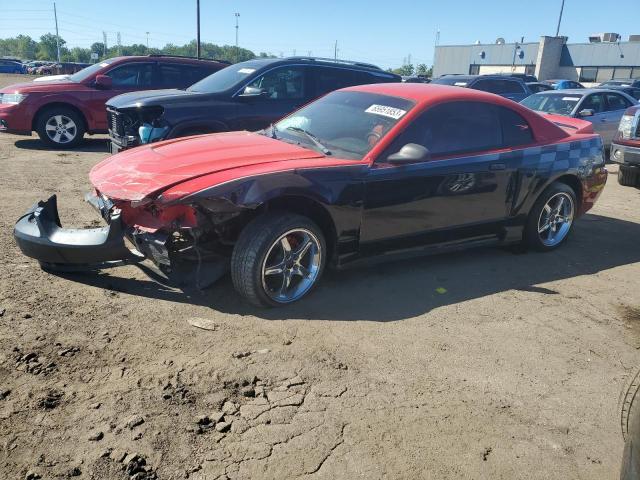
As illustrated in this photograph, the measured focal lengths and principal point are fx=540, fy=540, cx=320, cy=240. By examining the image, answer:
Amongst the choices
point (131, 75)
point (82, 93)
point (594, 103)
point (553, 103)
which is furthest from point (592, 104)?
point (82, 93)

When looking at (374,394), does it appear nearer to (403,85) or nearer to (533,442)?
(533,442)

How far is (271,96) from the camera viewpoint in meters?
7.97

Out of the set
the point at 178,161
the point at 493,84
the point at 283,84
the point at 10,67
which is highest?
the point at 493,84

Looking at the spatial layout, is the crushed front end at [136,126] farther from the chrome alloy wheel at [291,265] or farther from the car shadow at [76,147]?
the chrome alloy wheel at [291,265]

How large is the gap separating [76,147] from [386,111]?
25.5ft

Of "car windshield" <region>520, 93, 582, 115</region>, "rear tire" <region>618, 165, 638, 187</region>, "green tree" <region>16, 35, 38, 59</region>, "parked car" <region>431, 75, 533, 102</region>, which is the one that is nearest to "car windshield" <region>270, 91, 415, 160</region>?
"rear tire" <region>618, 165, 638, 187</region>

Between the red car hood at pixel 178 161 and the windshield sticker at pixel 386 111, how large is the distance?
0.71 metres

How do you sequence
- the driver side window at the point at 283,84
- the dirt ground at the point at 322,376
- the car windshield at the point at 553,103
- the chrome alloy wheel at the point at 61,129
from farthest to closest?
1. the car windshield at the point at 553,103
2. the chrome alloy wheel at the point at 61,129
3. the driver side window at the point at 283,84
4. the dirt ground at the point at 322,376

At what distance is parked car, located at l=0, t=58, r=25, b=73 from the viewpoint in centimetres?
4831

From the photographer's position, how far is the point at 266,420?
2740mm

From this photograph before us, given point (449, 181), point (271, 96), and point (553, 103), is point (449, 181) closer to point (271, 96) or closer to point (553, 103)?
point (271, 96)

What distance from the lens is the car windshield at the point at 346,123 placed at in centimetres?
435

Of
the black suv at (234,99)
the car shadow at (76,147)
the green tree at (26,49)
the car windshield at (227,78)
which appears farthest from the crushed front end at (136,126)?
the green tree at (26,49)

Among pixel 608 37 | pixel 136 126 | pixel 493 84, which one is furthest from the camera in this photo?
pixel 608 37
